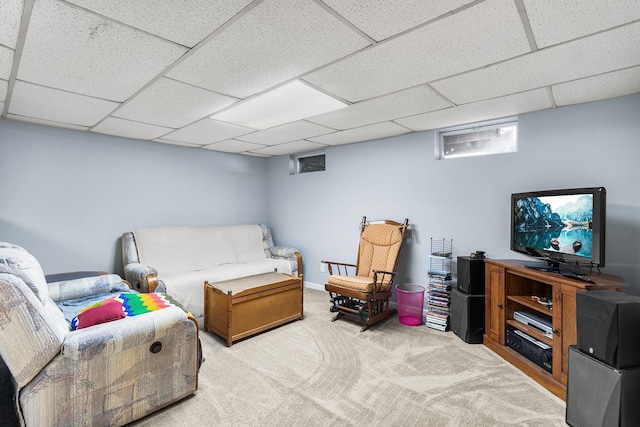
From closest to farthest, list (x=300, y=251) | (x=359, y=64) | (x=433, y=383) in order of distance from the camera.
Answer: (x=359, y=64) → (x=433, y=383) → (x=300, y=251)

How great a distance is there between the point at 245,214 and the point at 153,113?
2.72 meters

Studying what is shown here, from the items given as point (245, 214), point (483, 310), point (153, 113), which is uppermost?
point (153, 113)

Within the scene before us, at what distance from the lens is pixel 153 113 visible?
295 centimetres

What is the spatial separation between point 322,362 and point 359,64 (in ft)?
7.81

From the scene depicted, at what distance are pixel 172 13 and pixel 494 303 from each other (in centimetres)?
326

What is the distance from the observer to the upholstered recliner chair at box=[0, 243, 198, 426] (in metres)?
1.52

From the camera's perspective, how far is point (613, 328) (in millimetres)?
1599

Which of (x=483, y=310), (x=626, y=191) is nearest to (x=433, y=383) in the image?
(x=483, y=310)

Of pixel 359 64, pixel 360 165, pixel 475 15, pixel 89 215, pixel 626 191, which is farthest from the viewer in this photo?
pixel 360 165

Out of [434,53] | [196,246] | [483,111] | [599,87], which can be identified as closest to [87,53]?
[434,53]

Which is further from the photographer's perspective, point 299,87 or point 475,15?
point 299,87

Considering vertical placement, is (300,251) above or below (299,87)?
below

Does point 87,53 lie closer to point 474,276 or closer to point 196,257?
point 196,257

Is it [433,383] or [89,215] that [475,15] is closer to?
[433,383]
